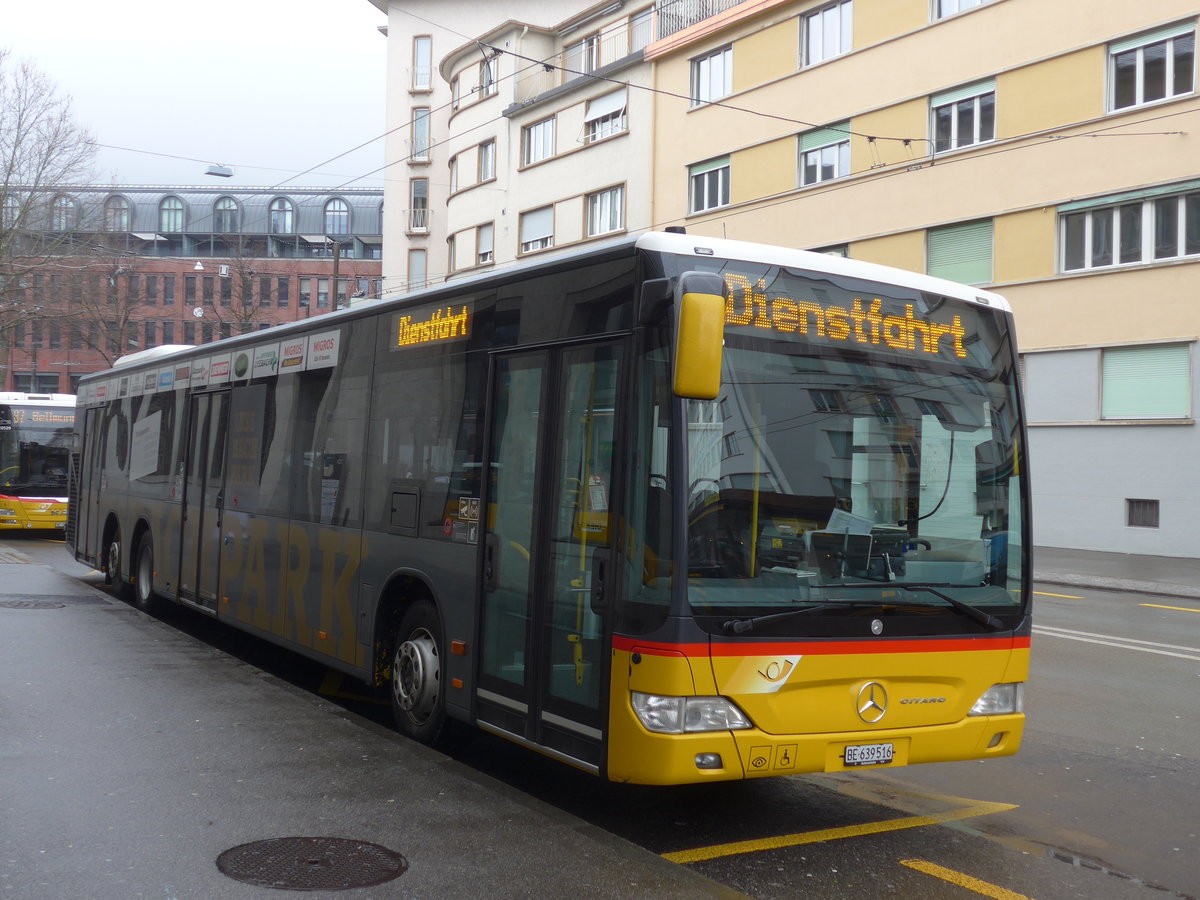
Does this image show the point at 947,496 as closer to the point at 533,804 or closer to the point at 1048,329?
the point at 533,804

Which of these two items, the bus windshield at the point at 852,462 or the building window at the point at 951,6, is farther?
the building window at the point at 951,6

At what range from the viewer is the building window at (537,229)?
41.1 meters

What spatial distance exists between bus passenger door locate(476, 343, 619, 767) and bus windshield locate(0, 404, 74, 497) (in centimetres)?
2300

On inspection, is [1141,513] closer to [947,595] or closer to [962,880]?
[947,595]

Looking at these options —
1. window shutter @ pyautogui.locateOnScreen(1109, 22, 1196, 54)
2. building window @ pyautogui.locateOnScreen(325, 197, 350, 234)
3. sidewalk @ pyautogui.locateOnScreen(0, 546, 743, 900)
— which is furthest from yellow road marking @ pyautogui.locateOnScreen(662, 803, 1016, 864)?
building window @ pyautogui.locateOnScreen(325, 197, 350, 234)

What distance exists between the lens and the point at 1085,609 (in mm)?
16344

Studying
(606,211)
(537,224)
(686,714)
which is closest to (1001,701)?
(686,714)

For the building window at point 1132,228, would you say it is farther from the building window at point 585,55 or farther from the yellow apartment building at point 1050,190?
the building window at point 585,55

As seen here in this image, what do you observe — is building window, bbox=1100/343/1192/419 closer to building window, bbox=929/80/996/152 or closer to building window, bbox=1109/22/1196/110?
building window, bbox=1109/22/1196/110

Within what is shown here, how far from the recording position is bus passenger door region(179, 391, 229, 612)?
36.7 ft

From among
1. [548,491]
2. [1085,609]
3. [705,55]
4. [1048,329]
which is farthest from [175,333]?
[548,491]

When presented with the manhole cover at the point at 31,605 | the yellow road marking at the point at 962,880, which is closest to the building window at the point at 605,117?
the manhole cover at the point at 31,605

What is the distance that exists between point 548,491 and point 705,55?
31473mm

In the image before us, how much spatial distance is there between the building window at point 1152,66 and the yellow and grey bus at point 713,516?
21.0 m
